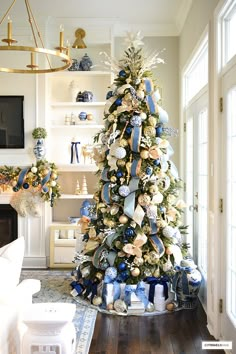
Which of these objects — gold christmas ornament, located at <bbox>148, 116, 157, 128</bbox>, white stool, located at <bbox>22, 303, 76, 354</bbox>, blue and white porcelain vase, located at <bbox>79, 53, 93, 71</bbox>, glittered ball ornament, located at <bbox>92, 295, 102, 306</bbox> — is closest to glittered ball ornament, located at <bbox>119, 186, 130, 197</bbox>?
gold christmas ornament, located at <bbox>148, 116, 157, 128</bbox>

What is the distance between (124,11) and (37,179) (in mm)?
2367

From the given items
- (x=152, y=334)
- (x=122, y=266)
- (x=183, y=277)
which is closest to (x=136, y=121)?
(x=122, y=266)

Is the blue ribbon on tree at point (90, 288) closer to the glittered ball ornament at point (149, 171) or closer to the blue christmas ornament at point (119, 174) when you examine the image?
the blue christmas ornament at point (119, 174)

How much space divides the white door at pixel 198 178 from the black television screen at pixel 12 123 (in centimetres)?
216

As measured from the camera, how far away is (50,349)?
2.34m

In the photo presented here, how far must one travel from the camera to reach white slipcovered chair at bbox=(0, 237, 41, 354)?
2146mm

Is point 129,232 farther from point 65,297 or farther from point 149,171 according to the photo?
point 65,297

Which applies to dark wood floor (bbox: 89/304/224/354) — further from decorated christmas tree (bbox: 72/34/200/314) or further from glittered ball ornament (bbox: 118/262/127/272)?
glittered ball ornament (bbox: 118/262/127/272)

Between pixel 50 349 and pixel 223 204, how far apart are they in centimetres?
158

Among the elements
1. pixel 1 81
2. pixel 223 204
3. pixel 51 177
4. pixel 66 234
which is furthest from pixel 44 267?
pixel 223 204

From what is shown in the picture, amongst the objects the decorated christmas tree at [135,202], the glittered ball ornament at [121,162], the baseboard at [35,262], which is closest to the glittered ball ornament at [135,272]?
the decorated christmas tree at [135,202]

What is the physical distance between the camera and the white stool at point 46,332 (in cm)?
230

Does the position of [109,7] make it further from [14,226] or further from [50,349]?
[50,349]

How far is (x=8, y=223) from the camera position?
548 cm
